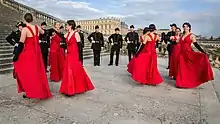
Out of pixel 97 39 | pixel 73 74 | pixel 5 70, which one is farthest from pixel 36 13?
pixel 73 74

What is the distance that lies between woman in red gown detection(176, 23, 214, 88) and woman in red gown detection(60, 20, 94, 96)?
9.54 ft

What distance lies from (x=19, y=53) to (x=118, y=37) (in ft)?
23.9

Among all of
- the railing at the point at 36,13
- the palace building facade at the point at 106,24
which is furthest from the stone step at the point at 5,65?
the palace building facade at the point at 106,24

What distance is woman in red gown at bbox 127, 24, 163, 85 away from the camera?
286 inches

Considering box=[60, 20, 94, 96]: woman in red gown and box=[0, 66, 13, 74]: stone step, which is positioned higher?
box=[60, 20, 94, 96]: woman in red gown

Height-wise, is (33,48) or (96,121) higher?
(33,48)

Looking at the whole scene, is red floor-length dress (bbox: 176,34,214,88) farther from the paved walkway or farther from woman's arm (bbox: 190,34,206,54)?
the paved walkway

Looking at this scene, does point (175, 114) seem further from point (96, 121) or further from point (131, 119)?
point (96, 121)

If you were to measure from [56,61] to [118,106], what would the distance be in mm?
3476

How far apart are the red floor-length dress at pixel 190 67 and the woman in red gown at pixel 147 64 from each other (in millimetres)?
679

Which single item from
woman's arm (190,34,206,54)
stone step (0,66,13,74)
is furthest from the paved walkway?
stone step (0,66,13,74)

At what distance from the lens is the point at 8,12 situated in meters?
Result: 22.7

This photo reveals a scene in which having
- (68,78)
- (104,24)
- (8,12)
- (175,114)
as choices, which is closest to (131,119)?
(175,114)

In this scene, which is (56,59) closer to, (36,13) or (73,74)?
(73,74)
